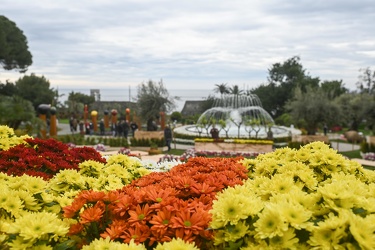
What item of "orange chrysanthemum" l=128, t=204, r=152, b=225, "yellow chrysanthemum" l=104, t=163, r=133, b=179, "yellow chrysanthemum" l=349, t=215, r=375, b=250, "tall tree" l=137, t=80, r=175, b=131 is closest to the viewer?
"yellow chrysanthemum" l=349, t=215, r=375, b=250

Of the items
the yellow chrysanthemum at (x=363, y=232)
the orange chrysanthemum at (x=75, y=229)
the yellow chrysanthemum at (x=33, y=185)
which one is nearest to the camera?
the yellow chrysanthemum at (x=363, y=232)

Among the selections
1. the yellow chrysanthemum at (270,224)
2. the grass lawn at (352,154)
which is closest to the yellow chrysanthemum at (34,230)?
the yellow chrysanthemum at (270,224)

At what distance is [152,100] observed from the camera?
27969 mm

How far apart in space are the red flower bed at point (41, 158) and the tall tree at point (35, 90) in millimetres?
34529

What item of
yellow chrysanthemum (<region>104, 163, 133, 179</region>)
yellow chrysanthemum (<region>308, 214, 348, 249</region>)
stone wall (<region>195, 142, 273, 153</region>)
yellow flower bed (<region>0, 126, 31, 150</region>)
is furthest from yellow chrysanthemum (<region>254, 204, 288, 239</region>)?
stone wall (<region>195, 142, 273, 153</region>)

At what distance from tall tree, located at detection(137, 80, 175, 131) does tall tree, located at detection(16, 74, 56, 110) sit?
14020 mm

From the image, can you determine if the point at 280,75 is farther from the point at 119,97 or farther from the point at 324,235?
the point at 324,235

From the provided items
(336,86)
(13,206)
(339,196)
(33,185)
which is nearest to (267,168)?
(339,196)

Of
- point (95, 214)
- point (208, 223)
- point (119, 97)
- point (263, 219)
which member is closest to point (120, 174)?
point (95, 214)

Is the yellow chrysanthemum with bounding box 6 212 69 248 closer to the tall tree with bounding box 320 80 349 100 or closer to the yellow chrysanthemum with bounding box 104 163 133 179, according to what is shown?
the yellow chrysanthemum with bounding box 104 163 133 179

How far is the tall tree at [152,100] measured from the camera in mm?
27953

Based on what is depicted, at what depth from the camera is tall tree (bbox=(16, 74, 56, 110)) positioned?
38969 mm

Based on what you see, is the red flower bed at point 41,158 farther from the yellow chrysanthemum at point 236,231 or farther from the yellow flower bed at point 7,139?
the yellow chrysanthemum at point 236,231

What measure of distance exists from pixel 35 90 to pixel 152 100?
16.5 metres
